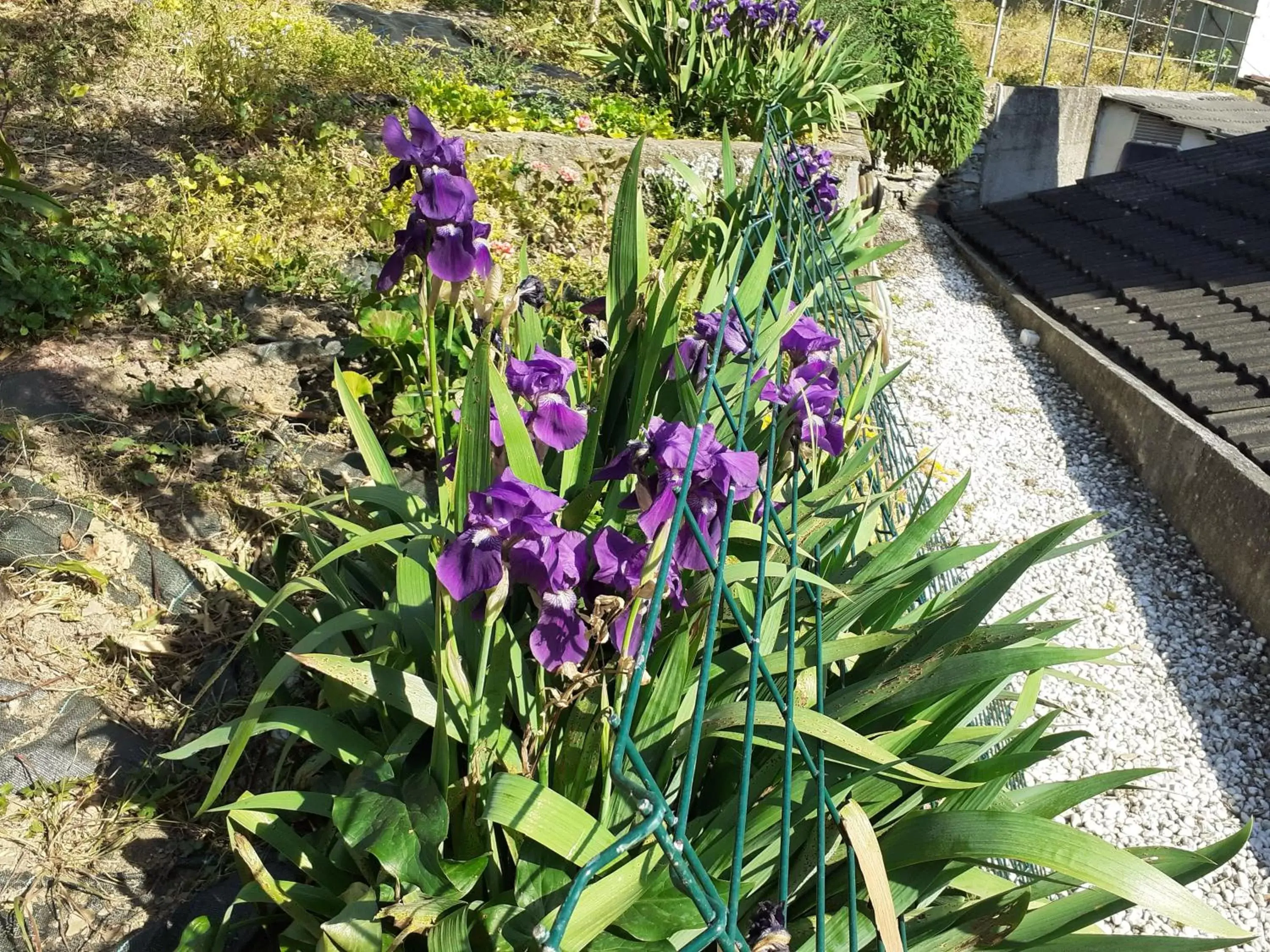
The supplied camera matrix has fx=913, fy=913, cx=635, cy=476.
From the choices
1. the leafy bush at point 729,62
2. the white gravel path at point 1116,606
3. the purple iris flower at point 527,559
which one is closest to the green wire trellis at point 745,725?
the purple iris flower at point 527,559

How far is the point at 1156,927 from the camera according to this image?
8.29 feet

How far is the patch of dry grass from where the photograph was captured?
11.8 m

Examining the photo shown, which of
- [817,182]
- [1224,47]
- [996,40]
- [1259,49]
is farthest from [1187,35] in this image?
[817,182]

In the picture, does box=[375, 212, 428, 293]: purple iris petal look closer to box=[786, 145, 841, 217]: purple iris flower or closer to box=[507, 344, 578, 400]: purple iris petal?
box=[507, 344, 578, 400]: purple iris petal

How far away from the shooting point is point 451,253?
68.1 inches

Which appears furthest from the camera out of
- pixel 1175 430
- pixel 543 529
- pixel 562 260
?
pixel 1175 430

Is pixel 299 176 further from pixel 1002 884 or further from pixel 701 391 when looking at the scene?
pixel 1002 884

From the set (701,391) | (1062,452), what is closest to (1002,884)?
(701,391)

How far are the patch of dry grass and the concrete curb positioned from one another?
688 centimetres

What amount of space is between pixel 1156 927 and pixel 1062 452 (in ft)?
9.50

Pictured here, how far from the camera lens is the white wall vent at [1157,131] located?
1083 centimetres

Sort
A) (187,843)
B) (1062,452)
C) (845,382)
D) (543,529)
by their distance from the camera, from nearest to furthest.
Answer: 1. (543,529)
2. (187,843)
3. (845,382)
4. (1062,452)

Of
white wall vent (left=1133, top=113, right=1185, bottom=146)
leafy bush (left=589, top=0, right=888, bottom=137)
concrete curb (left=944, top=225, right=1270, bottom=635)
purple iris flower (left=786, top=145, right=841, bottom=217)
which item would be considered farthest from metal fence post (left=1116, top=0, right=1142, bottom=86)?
purple iris flower (left=786, top=145, right=841, bottom=217)

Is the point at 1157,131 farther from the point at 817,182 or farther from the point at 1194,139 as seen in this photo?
the point at 817,182
